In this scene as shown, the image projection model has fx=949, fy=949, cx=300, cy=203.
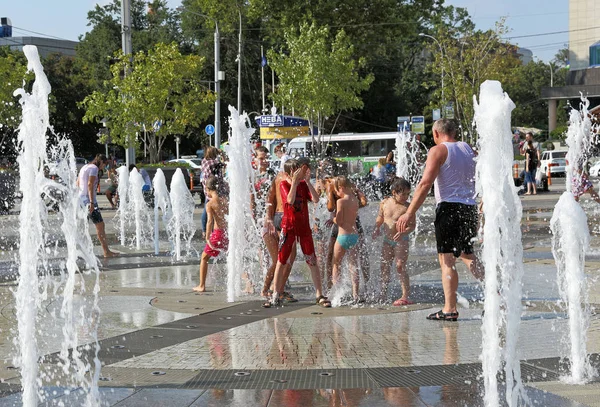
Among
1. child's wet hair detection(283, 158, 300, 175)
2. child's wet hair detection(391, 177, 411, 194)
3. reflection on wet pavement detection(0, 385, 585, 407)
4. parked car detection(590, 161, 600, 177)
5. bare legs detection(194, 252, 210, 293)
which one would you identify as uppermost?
parked car detection(590, 161, 600, 177)

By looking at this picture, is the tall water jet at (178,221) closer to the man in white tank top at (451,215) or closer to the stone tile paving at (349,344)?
the stone tile paving at (349,344)

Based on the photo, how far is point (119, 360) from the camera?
6.96 metres

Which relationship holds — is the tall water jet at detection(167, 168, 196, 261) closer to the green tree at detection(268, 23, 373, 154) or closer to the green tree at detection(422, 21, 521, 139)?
the green tree at detection(268, 23, 373, 154)

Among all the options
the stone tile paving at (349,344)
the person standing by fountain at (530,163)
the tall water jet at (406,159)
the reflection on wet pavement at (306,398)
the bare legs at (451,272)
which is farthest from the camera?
the tall water jet at (406,159)

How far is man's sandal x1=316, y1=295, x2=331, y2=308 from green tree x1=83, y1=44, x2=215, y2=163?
2445cm

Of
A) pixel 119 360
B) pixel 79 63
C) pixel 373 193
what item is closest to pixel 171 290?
pixel 119 360

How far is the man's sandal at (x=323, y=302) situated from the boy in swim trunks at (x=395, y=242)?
0.61m

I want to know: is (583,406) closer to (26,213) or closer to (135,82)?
(26,213)

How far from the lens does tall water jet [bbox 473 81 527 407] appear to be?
5906 mm

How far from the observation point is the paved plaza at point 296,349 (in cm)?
578

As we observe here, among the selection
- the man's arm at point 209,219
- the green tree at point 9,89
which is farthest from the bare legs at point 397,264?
the green tree at point 9,89

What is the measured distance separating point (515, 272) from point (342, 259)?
148 inches

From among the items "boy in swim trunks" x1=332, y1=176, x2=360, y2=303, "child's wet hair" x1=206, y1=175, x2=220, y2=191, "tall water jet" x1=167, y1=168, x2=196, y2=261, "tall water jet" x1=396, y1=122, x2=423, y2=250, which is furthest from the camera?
"tall water jet" x1=396, y1=122, x2=423, y2=250

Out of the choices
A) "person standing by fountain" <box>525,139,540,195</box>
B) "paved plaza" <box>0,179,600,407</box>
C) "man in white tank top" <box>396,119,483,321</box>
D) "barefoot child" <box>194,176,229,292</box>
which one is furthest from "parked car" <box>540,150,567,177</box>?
"man in white tank top" <box>396,119,483,321</box>
